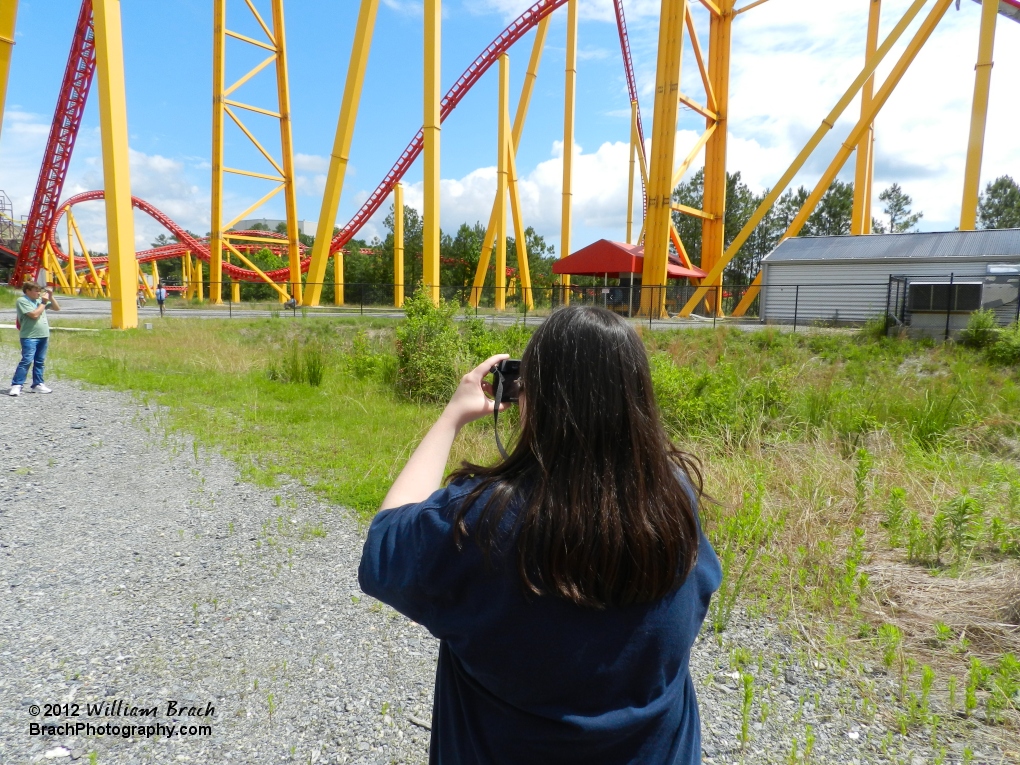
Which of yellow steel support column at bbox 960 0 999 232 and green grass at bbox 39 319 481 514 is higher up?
yellow steel support column at bbox 960 0 999 232

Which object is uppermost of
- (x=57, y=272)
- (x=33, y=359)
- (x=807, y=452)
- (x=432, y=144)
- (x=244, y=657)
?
(x=432, y=144)

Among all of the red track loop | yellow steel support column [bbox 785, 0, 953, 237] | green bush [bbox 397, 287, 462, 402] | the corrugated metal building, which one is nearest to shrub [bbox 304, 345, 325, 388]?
green bush [bbox 397, 287, 462, 402]

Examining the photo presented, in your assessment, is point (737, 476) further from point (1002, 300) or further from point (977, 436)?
point (1002, 300)

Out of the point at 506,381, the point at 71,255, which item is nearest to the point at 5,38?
the point at 506,381

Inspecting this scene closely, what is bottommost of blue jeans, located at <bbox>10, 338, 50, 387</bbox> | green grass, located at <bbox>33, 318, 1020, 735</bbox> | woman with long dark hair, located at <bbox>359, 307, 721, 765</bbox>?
green grass, located at <bbox>33, 318, 1020, 735</bbox>

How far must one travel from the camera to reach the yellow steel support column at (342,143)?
67.9 feet

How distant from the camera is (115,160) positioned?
53.2ft

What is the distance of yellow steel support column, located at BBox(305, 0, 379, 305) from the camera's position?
2070cm

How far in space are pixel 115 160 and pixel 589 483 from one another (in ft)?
61.9

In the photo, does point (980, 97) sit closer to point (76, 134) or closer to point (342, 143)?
point (342, 143)

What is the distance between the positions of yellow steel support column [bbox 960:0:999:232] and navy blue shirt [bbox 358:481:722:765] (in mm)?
24703

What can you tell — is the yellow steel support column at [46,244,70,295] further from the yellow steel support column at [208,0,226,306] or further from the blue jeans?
the blue jeans

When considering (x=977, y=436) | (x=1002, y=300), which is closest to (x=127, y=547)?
(x=977, y=436)

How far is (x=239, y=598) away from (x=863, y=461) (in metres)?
4.38
